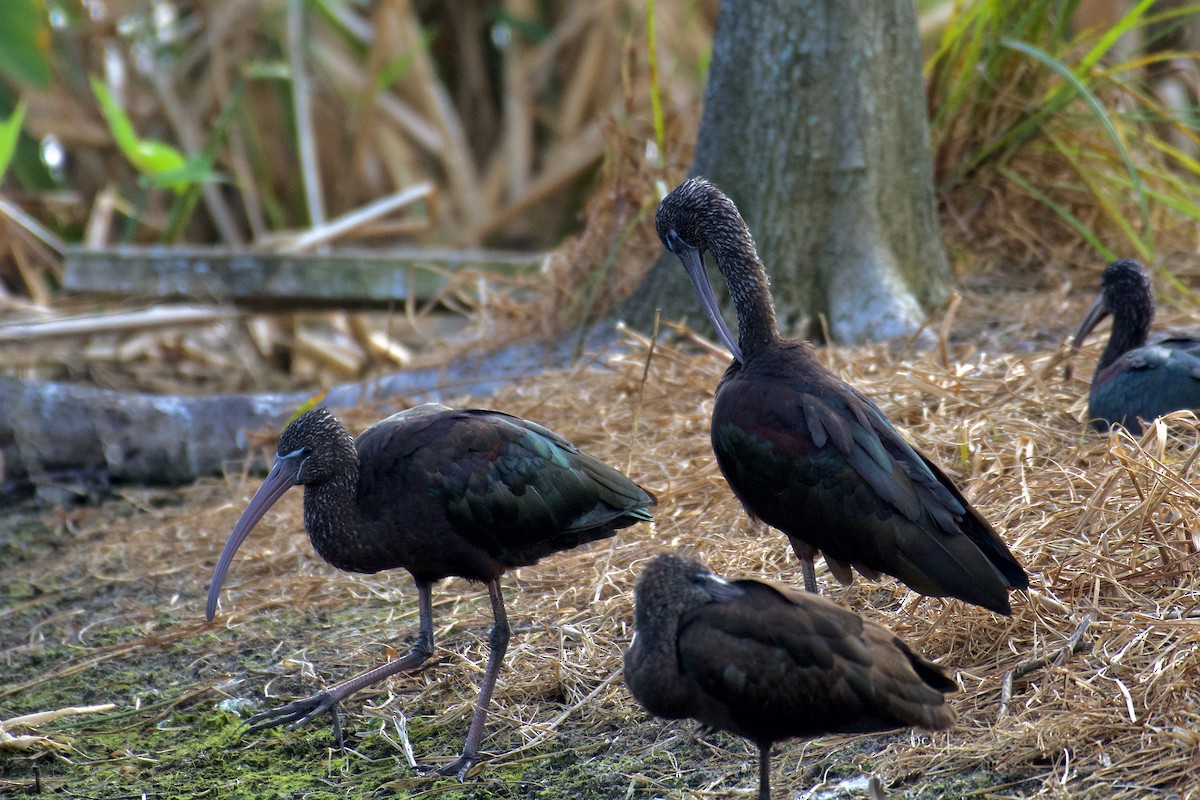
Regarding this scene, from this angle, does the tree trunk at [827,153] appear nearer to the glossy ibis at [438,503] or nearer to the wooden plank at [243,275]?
the wooden plank at [243,275]

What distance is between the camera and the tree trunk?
19.2 ft

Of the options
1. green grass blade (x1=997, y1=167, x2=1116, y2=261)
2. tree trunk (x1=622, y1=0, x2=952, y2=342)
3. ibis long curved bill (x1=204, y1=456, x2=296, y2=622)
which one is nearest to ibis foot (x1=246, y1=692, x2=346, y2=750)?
ibis long curved bill (x1=204, y1=456, x2=296, y2=622)

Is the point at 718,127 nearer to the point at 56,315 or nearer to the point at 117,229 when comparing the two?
the point at 56,315

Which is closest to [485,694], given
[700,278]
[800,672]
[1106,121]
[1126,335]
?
[800,672]

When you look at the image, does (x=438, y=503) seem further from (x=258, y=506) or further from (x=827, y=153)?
(x=827, y=153)

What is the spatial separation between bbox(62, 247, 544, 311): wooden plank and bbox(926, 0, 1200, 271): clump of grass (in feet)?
10.0

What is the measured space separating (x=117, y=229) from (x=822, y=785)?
30.9 ft

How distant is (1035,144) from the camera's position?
22.4ft

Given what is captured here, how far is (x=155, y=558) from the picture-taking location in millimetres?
5316

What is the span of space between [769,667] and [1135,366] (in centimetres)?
251

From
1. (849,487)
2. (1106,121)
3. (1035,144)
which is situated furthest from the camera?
(1035,144)

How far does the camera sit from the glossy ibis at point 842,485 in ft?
10.8

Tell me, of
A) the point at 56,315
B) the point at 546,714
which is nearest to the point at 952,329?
the point at 546,714

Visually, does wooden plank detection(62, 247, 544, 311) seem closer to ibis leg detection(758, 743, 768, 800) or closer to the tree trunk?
the tree trunk
